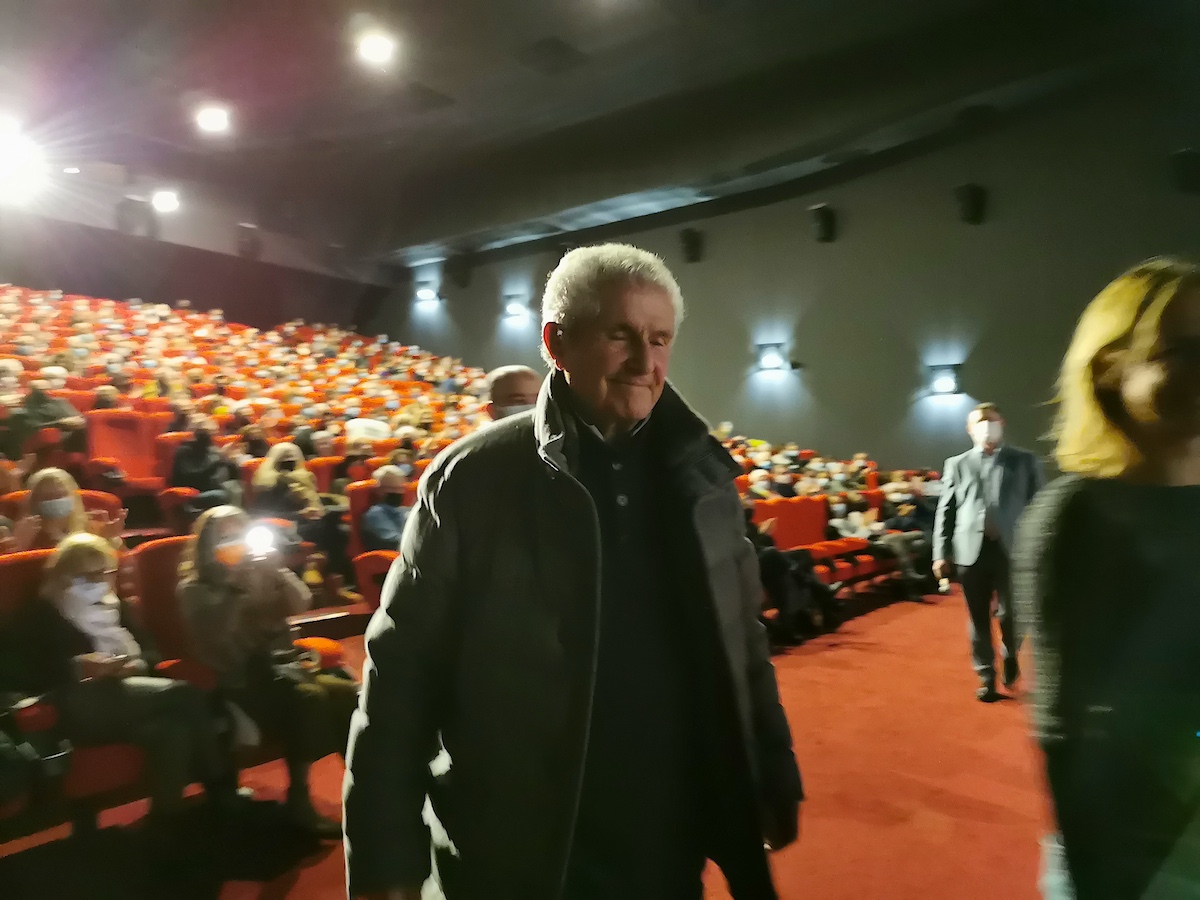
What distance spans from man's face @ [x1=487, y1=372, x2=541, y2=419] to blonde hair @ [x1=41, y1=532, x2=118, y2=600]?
3.18 ft

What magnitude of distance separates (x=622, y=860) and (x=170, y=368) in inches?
210

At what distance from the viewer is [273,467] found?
3.35 meters

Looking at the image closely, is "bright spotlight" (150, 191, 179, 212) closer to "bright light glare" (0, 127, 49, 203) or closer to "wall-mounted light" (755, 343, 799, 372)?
"bright light glare" (0, 127, 49, 203)

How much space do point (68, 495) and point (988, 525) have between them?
9.41 feet

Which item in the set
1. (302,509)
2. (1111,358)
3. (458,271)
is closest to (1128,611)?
(1111,358)

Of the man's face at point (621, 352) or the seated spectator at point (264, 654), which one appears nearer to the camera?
the man's face at point (621, 352)

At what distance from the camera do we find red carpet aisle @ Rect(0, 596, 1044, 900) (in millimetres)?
1472

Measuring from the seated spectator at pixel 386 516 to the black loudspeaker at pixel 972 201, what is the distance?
4695 mm

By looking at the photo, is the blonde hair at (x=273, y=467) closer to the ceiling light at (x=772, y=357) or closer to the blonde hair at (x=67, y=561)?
the blonde hair at (x=67, y=561)

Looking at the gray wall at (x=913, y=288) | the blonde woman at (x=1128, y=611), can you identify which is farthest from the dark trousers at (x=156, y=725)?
the gray wall at (x=913, y=288)

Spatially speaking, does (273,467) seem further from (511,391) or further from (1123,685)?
(1123,685)

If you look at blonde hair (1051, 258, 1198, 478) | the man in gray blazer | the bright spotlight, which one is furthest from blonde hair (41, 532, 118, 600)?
the bright spotlight

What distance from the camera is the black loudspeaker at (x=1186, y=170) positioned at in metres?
3.88

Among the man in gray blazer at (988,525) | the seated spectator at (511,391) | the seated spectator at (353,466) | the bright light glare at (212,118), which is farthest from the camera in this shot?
the bright light glare at (212,118)
